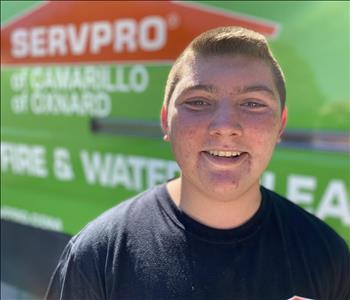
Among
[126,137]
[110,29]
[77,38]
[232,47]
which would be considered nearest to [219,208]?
[232,47]

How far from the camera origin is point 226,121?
1.11 metres

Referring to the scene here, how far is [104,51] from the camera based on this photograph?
2.32 m

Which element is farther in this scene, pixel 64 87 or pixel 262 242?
pixel 64 87

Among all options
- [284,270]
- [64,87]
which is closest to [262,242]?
[284,270]

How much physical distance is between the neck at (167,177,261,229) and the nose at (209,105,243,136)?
0.16 meters

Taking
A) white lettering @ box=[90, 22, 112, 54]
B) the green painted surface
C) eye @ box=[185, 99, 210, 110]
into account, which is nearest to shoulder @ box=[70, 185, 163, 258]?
eye @ box=[185, 99, 210, 110]

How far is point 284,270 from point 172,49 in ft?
3.93

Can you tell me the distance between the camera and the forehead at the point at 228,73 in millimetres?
1142

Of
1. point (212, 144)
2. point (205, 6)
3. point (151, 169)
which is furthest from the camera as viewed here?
point (151, 169)

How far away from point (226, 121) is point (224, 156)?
0.27 feet

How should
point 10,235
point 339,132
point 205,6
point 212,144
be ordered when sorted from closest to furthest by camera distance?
point 212,144, point 339,132, point 205,6, point 10,235

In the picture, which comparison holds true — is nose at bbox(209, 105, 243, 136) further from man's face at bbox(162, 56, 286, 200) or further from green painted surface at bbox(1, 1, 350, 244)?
green painted surface at bbox(1, 1, 350, 244)

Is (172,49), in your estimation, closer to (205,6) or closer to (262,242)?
(205,6)

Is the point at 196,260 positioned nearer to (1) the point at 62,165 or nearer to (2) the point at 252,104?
(2) the point at 252,104
